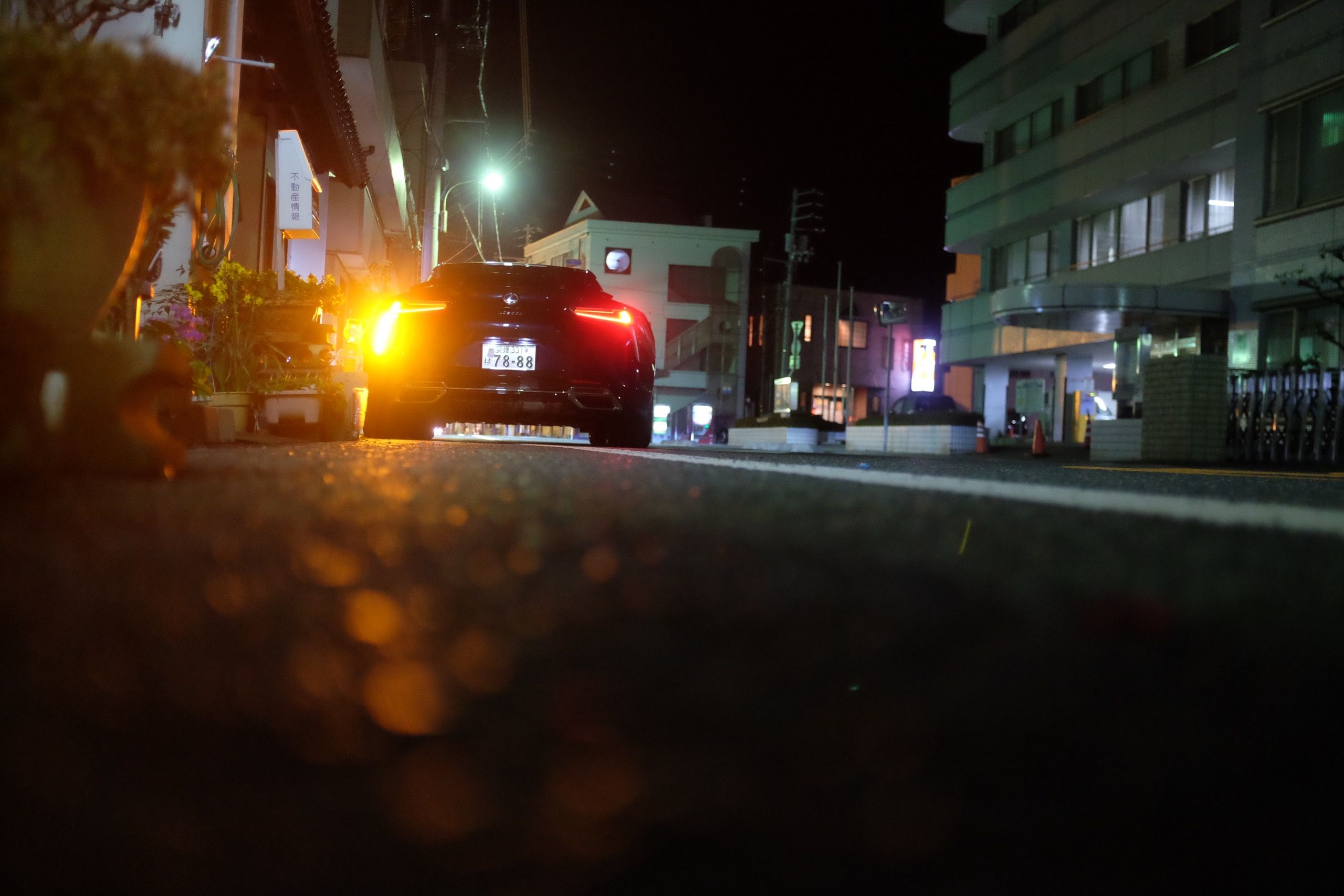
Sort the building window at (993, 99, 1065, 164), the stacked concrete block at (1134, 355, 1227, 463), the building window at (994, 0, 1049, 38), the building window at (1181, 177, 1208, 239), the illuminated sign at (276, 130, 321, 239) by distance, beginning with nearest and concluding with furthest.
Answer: the illuminated sign at (276, 130, 321, 239) < the stacked concrete block at (1134, 355, 1227, 463) < the building window at (1181, 177, 1208, 239) < the building window at (993, 99, 1065, 164) < the building window at (994, 0, 1049, 38)

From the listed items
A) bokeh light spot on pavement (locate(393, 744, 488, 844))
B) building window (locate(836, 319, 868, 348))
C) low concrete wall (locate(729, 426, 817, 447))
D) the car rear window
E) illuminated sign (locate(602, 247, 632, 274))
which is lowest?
low concrete wall (locate(729, 426, 817, 447))

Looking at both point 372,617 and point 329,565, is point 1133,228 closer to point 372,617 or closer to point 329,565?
point 329,565

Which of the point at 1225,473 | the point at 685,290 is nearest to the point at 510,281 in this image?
the point at 1225,473

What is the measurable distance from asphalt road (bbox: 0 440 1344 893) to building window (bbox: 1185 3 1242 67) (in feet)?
92.5

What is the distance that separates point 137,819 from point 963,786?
0.45 m

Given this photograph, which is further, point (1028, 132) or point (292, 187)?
point (1028, 132)

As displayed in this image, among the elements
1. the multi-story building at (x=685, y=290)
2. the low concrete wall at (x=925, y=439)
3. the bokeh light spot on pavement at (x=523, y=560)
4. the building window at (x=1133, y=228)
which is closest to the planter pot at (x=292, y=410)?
the bokeh light spot on pavement at (x=523, y=560)

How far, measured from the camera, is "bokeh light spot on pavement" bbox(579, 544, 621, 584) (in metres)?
1.08

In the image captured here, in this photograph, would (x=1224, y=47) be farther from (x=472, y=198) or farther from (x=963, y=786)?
(x=963, y=786)

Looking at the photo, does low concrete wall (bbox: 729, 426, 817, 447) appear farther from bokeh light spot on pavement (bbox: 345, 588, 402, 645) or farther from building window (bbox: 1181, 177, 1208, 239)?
bokeh light spot on pavement (bbox: 345, 588, 402, 645)

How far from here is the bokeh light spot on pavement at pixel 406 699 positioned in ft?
2.06

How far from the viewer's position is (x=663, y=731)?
2.08 ft

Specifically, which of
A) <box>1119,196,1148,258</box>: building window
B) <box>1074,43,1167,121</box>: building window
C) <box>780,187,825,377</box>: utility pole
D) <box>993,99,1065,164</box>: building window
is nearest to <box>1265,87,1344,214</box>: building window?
<box>1074,43,1167,121</box>: building window

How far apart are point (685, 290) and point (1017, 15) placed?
80.1ft
